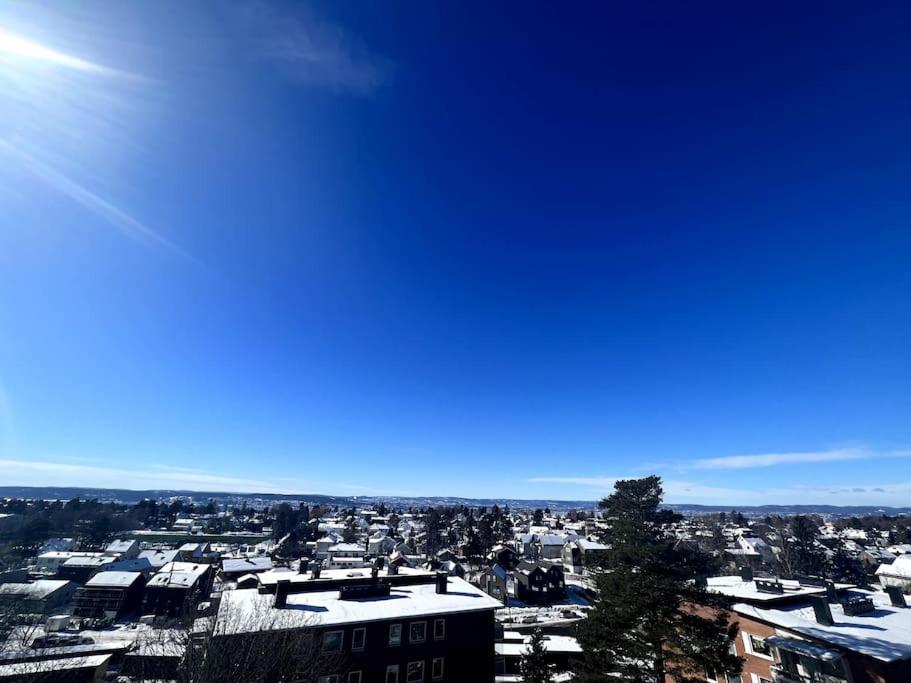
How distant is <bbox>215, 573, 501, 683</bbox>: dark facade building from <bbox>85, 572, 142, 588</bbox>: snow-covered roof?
4780 centimetres

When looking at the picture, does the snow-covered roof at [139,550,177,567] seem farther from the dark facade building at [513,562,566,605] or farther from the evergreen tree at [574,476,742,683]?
the evergreen tree at [574,476,742,683]

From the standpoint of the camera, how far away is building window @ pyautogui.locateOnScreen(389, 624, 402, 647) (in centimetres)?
2758

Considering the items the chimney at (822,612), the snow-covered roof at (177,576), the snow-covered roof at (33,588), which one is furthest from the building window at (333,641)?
the snow-covered roof at (33,588)

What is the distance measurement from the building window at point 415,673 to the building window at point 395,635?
1.72m

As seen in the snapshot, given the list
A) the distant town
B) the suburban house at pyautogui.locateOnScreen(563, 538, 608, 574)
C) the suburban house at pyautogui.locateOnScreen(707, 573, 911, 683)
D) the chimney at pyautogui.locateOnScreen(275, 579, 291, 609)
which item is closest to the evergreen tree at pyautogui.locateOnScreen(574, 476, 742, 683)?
the distant town

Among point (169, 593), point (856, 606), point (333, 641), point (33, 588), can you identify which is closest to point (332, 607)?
point (333, 641)

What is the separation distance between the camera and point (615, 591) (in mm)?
21422

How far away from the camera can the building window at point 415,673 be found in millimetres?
27641

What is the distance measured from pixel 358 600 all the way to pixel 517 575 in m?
51.2

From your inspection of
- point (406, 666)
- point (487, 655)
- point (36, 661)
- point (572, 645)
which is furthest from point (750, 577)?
point (36, 661)

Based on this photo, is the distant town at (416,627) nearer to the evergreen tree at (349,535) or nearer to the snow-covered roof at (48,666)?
the snow-covered roof at (48,666)

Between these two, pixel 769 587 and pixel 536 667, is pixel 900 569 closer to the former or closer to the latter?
pixel 769 587

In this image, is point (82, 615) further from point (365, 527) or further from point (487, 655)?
point (365, 527)

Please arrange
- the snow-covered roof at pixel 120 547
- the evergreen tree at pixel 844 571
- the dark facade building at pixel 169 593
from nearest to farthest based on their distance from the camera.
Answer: the dark facade building at pixel 169 593, the evergreen tree at pixel 844 571, the snow-covered roof at pixel 120 547
